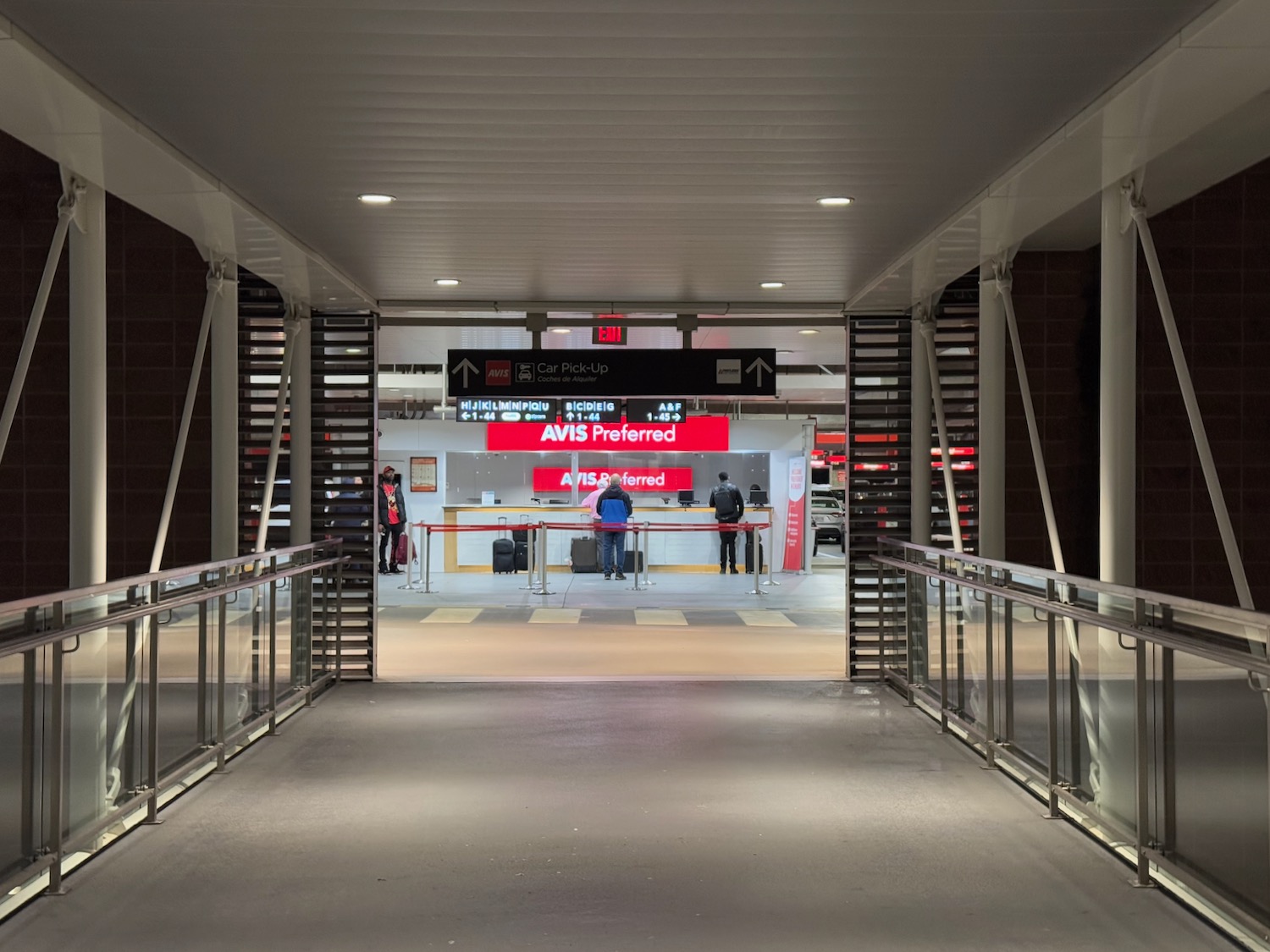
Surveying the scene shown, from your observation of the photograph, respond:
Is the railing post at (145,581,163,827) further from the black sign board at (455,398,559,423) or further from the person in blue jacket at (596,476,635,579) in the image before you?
the person in blue jacket at (596,476,635,579)

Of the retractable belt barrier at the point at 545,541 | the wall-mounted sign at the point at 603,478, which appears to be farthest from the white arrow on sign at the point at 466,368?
the wall-mounted sign at the point at 603,478

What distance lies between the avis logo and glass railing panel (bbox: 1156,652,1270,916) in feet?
20.6

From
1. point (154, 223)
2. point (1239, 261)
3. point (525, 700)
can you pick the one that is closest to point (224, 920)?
point (525, 700)

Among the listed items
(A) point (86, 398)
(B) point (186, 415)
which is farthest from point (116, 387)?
(A) point (86, 398)

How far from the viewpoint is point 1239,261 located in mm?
8117

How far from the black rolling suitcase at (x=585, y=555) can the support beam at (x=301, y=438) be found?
39.1 feet

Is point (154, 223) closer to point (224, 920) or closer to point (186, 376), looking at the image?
point (186, 376)

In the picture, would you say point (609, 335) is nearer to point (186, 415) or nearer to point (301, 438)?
point (301, 438)

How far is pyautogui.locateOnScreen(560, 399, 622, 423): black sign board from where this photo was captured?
16.4m

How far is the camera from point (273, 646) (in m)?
7.07

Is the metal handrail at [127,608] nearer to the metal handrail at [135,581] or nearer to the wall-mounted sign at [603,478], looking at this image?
the metal handrail at [135,581]

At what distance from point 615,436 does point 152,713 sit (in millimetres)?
16031

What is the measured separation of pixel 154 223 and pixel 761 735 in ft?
16.6

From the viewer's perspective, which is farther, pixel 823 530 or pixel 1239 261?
pixel 823 530
